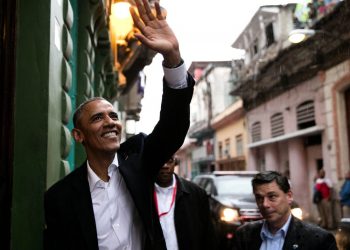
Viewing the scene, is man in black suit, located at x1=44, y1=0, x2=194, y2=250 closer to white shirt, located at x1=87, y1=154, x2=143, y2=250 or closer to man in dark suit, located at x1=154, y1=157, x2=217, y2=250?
white shirt, located at x1=87, y1=154, x2=143, y2=250

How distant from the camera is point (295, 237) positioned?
2.63 m

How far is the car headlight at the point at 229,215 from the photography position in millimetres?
7977

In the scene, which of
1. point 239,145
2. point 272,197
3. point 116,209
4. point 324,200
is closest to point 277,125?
point 324,200

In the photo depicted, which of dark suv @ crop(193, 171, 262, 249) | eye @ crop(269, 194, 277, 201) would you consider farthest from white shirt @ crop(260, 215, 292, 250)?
dark suv @ crop(193, 171, 262, 249)

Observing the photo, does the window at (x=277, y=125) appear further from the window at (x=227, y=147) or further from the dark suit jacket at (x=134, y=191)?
the dark suit jacket at (x=134, y=191)

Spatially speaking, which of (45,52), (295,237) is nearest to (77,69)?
(45,52)

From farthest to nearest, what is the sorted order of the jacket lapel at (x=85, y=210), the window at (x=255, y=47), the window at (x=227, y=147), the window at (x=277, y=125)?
the window at (x=227, y=147), the window at (x=277, y=125), the window at (x=255, y=47), the jacket lapel at (x=85, y=210)

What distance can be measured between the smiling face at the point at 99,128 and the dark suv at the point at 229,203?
4.76 metres

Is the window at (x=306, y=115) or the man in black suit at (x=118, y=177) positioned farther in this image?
the window at (x=306, y=115)

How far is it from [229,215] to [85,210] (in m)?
6.17

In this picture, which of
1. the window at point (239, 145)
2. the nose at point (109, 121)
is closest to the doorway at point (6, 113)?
the nose at point (109, 121)

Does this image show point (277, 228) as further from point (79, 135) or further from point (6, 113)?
point (6, 113)

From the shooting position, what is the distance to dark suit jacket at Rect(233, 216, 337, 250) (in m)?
2.56

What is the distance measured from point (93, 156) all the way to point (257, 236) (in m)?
1.12
